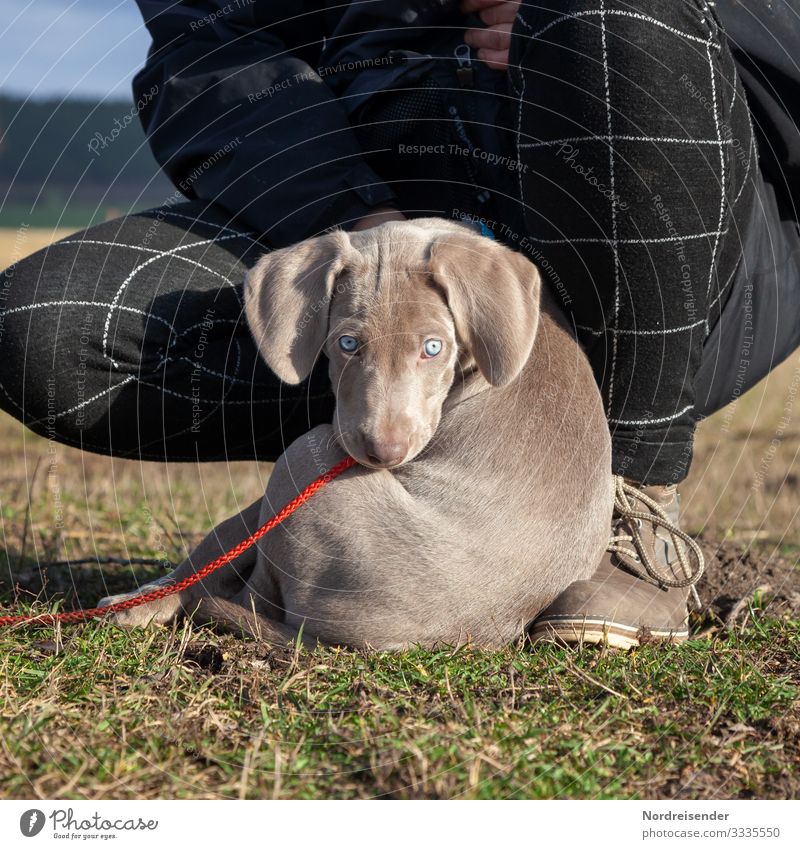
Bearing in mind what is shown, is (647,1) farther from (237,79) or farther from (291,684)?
(291,684)

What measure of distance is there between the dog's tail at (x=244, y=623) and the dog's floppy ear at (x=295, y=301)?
844 millimetres

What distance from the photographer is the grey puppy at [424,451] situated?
128 inches

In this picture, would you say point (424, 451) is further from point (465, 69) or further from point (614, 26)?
point (465, 69)

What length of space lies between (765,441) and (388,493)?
5992 millimetres

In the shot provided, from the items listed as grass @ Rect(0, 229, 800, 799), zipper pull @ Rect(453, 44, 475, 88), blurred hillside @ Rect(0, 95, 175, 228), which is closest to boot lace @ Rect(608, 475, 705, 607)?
grass @ Rect(0, 229, 800, 799)

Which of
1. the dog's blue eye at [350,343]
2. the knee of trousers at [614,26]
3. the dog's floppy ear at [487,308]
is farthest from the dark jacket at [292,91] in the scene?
the dog's blue eye at [350,343]

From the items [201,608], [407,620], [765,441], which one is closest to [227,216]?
[201,608]

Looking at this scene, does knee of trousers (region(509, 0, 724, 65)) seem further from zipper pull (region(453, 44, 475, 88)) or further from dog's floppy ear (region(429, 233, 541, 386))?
dog's floppy ear (region(429, 233, 541, 386))

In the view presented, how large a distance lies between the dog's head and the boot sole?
777 mm

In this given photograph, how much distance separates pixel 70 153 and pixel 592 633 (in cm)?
370

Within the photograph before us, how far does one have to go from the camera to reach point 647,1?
3.43 meters

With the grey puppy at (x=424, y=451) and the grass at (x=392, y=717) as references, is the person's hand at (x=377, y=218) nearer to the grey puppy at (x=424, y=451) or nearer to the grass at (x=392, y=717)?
the grey puppy at (x=424, y=451)

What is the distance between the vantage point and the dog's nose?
3.16m
